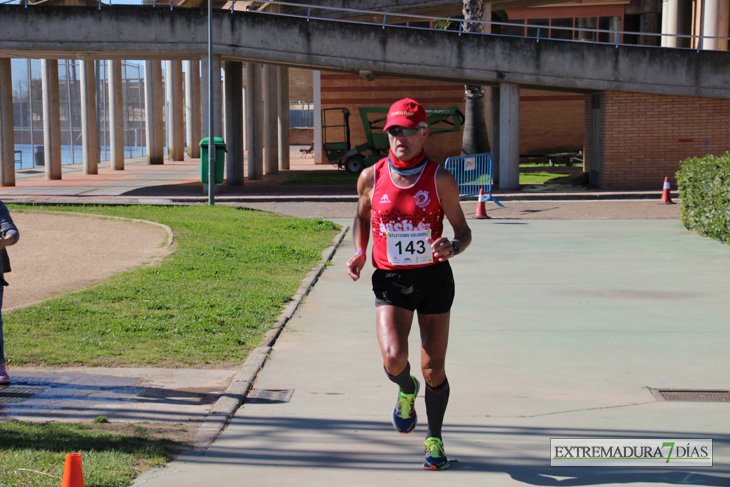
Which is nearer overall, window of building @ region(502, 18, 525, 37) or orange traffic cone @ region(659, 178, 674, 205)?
orange traffic cone @ region(659, 178, 674, 205)

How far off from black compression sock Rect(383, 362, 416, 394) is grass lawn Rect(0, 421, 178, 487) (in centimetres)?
134

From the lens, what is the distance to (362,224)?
470 centimetres

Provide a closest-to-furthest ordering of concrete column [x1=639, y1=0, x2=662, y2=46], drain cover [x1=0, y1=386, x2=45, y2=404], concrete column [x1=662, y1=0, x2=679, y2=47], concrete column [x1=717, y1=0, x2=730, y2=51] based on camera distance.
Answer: drain cover [x1=0, y1=386, x2=45, y2=404], concrete column [x1=717, y1=0, x2=730, y2=51], concrete column [x1=662, y1=0, x2=679, y2=47], concrete column [x1=639, y1=0, x2=662, y2=46]

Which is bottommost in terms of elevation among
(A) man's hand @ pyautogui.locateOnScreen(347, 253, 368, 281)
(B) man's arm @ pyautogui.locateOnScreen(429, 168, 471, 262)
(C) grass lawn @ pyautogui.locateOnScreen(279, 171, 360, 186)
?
(C) grass lawn @ pyautogui.locateOnScreen(279, 171, 360, 186)

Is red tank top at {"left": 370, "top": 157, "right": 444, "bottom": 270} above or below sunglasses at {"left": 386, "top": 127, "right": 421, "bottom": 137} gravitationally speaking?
below

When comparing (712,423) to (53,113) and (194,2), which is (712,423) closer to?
(53,113)

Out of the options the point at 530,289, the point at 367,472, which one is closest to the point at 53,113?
the point at 530,289

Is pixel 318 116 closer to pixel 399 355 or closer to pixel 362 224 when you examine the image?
pixel 362 224

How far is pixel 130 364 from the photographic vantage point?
6227 millimetres

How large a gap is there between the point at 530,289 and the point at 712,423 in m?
4.63

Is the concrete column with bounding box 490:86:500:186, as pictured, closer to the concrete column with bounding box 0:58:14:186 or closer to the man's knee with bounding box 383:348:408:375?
the concrete column with bounding box 0:58:14:186

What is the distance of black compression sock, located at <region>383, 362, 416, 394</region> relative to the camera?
14.0 ft

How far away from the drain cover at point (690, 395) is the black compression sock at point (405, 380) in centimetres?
210

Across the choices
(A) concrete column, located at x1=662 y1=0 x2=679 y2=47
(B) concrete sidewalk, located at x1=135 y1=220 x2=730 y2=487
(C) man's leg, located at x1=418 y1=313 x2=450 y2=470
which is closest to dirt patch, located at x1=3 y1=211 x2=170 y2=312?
(B) concrete sidewalk, located at x1=135 y1=220 x2=730 y2=487
